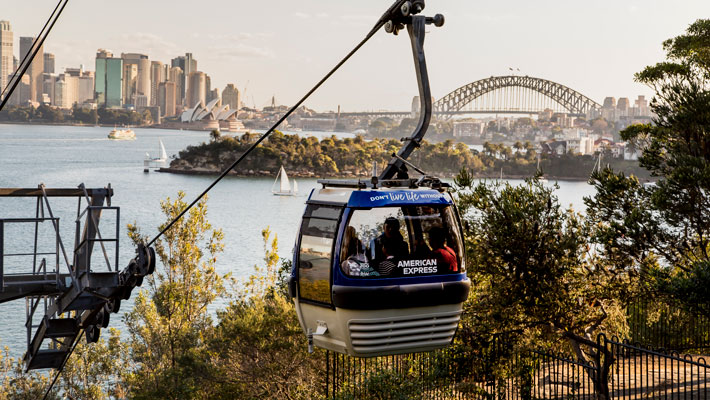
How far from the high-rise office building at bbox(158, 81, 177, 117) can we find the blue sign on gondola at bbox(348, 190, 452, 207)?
560 feet

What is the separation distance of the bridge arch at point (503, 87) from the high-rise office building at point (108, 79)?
68589 millimetres

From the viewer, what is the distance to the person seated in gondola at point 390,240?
7.04 meters

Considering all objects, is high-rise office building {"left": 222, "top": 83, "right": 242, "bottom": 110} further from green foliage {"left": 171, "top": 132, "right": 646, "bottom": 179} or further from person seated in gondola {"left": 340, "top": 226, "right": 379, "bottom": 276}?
person seated in gondola {"left": 340, "top": 226, "right": 379, "bottom": 276}

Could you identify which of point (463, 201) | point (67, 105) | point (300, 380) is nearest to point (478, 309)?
point (463, 201)

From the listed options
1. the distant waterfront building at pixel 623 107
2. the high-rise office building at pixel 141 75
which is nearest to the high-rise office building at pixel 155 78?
the high-rise office building at pixel 141 75

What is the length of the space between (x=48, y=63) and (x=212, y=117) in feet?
143

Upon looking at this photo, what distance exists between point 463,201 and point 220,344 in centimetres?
724

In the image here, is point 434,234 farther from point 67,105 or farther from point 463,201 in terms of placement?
point 67,105

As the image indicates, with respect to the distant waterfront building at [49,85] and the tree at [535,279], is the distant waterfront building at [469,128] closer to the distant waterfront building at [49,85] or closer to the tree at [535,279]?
the distant waterfront building at [49,85]

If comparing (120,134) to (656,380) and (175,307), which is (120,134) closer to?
(175,307)

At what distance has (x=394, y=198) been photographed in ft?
23.1

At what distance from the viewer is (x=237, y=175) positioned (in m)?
118

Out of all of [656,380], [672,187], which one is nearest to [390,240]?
[672,187]

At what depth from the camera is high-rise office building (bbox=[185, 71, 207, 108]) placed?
157 m
